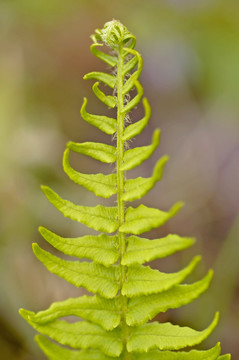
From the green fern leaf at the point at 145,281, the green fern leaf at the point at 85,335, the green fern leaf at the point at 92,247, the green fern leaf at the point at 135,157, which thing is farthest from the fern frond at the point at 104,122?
the green fern leaf at the point at 85,335

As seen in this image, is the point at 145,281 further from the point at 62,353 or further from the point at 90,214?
the point at 62,353

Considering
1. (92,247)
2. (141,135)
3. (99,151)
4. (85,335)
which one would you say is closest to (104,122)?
(99,151)

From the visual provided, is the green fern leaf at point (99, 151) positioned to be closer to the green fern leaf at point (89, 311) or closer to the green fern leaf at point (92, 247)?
the green fern leaf at point (92, 247)

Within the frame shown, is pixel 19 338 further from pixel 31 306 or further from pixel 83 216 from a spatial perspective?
pixel 83 216

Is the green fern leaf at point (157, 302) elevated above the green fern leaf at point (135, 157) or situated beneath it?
situated beneath

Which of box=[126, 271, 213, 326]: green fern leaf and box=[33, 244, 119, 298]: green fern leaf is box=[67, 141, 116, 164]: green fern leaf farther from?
box=[126, 271, 213, 326]: green fern leaf

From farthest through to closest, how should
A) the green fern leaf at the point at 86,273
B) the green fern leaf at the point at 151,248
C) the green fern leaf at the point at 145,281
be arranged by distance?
the green fern leaf at the point at 86,273
the green fern leaf at the point at 145,281
the green fern leaf at the point at 151,248

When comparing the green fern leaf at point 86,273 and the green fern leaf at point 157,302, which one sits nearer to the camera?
the green fern leaf at point 157,302

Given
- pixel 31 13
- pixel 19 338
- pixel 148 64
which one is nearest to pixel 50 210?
pixel 19 338

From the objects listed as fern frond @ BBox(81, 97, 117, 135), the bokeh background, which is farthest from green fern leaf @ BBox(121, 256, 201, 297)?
the bokeh background
